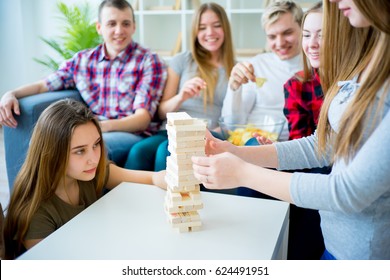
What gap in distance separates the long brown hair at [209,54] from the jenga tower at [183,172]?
1352 mm

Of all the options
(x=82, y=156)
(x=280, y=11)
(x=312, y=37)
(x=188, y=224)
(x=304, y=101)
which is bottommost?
(x=188, y=224)

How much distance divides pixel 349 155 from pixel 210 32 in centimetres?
163

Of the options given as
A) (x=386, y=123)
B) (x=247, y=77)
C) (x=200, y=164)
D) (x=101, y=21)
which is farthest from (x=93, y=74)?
(x=386, y=123)

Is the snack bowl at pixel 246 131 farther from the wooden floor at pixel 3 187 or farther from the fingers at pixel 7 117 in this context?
the wooden floor at pixel 3 187

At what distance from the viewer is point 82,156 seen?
55.4 inches

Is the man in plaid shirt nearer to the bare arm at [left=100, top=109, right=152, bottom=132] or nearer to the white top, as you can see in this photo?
the bare arm at [left=100, top=109, right=152, bottom=132]

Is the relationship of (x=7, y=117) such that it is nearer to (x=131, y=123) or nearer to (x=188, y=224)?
(x=131, y=123)

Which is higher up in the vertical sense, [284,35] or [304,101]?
[284,35]

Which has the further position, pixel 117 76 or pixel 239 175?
pixel 117 76

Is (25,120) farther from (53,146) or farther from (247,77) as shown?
(247,77)

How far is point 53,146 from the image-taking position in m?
1.39

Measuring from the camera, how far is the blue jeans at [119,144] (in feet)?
6.99

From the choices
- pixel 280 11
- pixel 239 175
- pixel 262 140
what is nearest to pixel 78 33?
pixel 280 11

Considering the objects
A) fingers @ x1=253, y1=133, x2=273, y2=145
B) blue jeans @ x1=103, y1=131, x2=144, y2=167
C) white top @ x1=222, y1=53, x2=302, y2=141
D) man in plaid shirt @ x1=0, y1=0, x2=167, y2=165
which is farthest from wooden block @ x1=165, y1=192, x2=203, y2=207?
man in plaid shirt @ x1=0, y1=0, x2=167, y2=165
